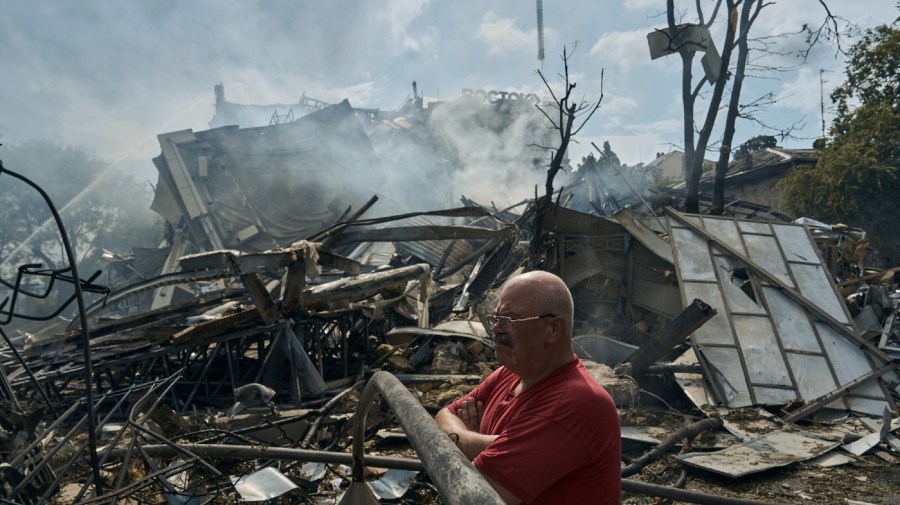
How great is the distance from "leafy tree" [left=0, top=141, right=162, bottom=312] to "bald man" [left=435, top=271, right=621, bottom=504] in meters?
39.0

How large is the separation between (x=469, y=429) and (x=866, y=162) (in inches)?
865

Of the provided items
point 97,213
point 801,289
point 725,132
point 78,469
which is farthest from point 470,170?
point 78,469

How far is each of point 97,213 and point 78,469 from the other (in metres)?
44.0

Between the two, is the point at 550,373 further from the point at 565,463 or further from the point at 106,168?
the point at 106,168

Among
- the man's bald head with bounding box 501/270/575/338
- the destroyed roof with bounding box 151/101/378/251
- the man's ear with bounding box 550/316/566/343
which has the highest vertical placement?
the destroyed roof with bounding box 151/101/378/251

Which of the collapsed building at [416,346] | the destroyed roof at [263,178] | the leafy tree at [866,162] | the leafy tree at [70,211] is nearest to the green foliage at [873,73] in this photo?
the leafy tree at [866,162]

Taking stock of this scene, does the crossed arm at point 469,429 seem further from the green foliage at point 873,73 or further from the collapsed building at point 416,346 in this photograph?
the green foliage at point 873,73

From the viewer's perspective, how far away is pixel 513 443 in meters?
1.75

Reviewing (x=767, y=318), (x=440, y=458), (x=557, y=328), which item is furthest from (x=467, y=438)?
(x=767, y=318)

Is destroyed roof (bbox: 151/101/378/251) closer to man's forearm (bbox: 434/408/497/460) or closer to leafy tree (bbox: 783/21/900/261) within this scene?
leafy tree (bbox: 783/21/900/261)

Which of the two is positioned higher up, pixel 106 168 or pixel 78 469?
pixel 106 168

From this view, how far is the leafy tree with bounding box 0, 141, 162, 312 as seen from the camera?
34.7 m

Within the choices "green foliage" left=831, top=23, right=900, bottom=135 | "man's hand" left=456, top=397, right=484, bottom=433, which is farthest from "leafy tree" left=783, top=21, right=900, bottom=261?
"man's hand" left=456, top=397, right=484, bottom=433

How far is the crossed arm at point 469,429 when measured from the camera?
1.74 metres
